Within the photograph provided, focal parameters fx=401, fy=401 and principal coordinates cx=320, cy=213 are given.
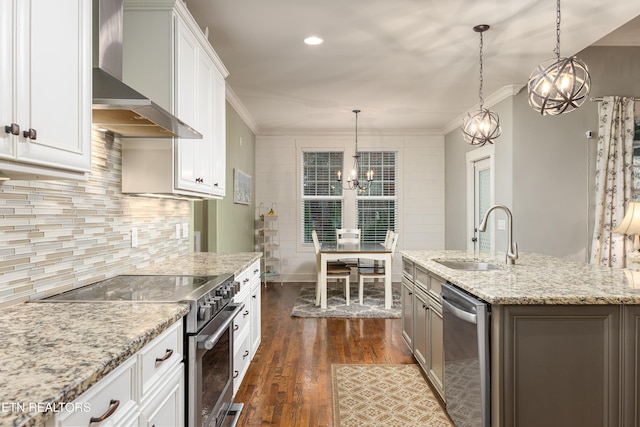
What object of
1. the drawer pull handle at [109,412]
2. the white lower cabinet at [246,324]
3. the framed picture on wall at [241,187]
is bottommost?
the white lower cabinet at [246,324]

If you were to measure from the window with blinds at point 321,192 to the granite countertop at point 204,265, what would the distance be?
154 inches

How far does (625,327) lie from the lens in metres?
1.72

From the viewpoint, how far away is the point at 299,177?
7.18m

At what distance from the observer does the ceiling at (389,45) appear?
112 inches

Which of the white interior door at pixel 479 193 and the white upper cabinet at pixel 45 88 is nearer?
the white upper cabinet at pixel 45 88

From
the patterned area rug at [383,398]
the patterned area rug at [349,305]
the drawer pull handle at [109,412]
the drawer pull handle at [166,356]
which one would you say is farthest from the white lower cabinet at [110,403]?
the patterned area rug at [349,305]

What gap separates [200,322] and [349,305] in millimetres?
3661

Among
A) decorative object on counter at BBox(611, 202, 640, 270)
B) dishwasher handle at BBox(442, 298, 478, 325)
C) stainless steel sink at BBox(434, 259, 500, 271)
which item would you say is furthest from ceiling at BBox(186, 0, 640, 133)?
dishwasher handle at BBox(442, 298, 478, 325)

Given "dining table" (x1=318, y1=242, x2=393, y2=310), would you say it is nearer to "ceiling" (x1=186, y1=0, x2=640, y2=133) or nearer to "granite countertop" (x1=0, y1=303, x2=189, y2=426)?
"ceiling" (x1=186, y1=0, x2=640, y2=133)

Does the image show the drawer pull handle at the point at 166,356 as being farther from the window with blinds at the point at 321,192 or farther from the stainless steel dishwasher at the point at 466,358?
the window with blinds at the point at 321,192

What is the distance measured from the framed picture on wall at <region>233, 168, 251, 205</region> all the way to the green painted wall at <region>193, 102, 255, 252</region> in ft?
0.24

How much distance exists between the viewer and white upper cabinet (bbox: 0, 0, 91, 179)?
1.06m

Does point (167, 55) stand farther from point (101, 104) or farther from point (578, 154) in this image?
point (578, 154)

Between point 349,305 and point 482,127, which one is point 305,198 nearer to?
point 349,305
